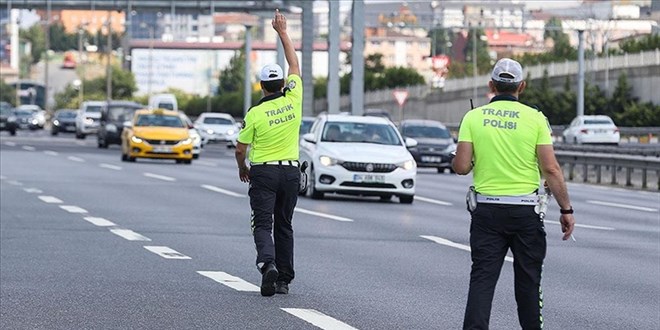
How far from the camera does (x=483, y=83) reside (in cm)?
10938

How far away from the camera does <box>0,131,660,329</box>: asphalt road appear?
39.4 ft

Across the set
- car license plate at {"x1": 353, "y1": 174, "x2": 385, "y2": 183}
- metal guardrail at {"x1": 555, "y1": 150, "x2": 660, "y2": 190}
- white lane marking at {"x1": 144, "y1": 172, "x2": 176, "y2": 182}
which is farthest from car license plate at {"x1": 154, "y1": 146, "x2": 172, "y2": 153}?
car license plate at {"x1": 353, "y1": 174, "x2": 385, "y2": 183}

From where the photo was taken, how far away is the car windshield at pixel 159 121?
48.5 metres

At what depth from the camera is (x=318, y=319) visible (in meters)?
11.7

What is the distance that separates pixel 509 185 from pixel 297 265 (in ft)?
22.8

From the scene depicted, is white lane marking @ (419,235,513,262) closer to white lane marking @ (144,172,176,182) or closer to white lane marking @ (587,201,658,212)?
white lane marking @ (587,201,658,212)

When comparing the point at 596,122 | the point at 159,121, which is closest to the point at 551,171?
the point at 159,121

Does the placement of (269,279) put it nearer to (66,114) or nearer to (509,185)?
(509,185)

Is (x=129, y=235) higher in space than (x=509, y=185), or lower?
lower

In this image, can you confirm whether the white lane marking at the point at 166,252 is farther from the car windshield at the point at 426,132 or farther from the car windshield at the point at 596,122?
the car windshield at the point at 596,122

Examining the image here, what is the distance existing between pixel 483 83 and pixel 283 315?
322ft

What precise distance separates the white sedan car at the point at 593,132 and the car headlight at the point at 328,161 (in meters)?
40.3

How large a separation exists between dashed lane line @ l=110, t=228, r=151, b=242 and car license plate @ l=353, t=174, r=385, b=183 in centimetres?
882

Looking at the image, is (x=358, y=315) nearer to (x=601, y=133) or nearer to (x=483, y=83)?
(x=601, y=133)
